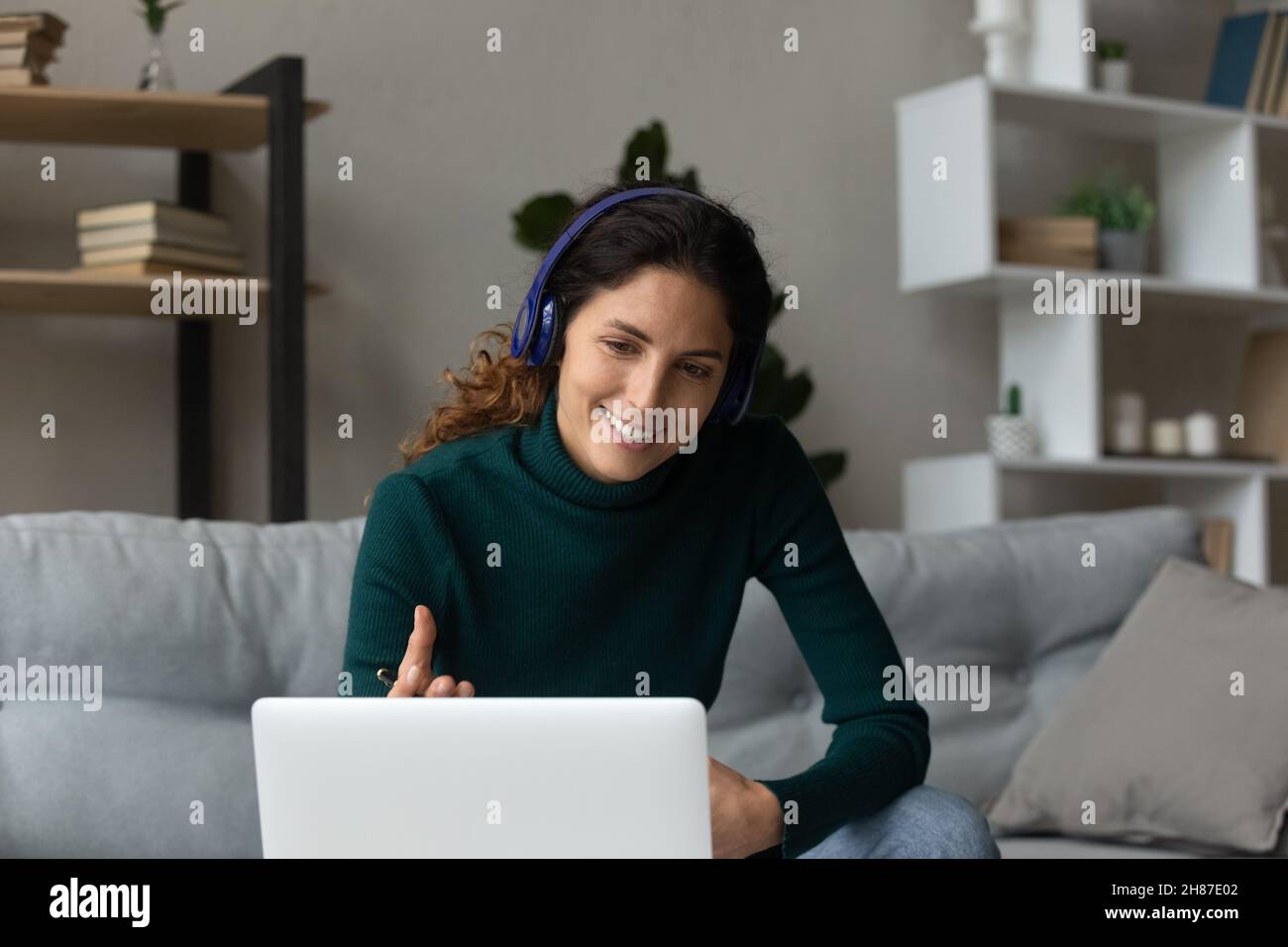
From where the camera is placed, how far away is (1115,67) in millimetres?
3539

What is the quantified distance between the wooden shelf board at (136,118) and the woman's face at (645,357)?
1.40 metres

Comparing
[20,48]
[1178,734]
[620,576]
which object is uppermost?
[20,48]

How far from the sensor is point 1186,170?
3.62m

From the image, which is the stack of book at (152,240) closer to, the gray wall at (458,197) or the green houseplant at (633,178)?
the gray wall at (458,197)

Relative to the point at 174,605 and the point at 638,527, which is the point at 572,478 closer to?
the point at 638,527

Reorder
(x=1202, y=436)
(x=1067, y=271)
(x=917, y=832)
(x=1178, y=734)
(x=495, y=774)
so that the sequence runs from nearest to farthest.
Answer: (x=495, y=774)
(x=917, y=832)
(x=1178, y=734)
(x=1067, y=271)
(x=1202, y=436)

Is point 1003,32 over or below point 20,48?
over

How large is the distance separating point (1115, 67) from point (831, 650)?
2.59 meters

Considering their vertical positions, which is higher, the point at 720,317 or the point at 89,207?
A: the point at 89,207

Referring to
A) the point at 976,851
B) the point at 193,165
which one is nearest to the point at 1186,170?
the point at 193,165

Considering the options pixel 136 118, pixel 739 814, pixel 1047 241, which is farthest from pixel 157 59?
pixel 739 814
